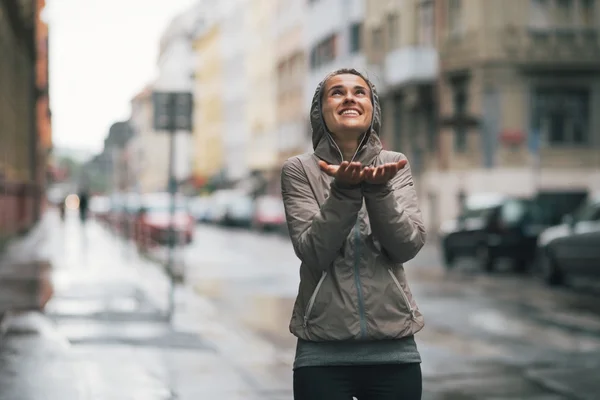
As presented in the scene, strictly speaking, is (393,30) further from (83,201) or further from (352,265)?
(352,265)

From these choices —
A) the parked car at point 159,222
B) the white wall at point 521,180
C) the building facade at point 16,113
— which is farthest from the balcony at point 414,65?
the building facade at point 16,113

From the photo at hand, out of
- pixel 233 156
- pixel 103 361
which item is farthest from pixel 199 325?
pixel 233 156

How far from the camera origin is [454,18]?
40.6m

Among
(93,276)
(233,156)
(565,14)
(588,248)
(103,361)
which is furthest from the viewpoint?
(233,156)

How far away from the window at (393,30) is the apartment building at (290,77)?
66.0 ft

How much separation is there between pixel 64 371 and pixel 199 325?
3.80 metres

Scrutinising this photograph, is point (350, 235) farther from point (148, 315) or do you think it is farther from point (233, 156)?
point (233, 156)

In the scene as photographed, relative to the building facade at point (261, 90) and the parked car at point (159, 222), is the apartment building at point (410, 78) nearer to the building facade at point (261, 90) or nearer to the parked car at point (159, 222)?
the parked car at point (159, 222)

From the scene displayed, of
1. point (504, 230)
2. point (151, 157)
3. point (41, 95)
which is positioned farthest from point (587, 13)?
point (151, 157)

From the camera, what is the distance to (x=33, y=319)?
1306 centimetres

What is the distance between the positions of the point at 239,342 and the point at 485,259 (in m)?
13.9

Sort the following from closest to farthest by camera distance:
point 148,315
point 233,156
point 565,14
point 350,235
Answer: point 350,235 → point 148,315 → point 565,14 → point 233,156

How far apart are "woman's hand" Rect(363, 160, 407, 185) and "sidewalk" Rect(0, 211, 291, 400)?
16.5 ft

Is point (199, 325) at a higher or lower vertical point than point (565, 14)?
lower
